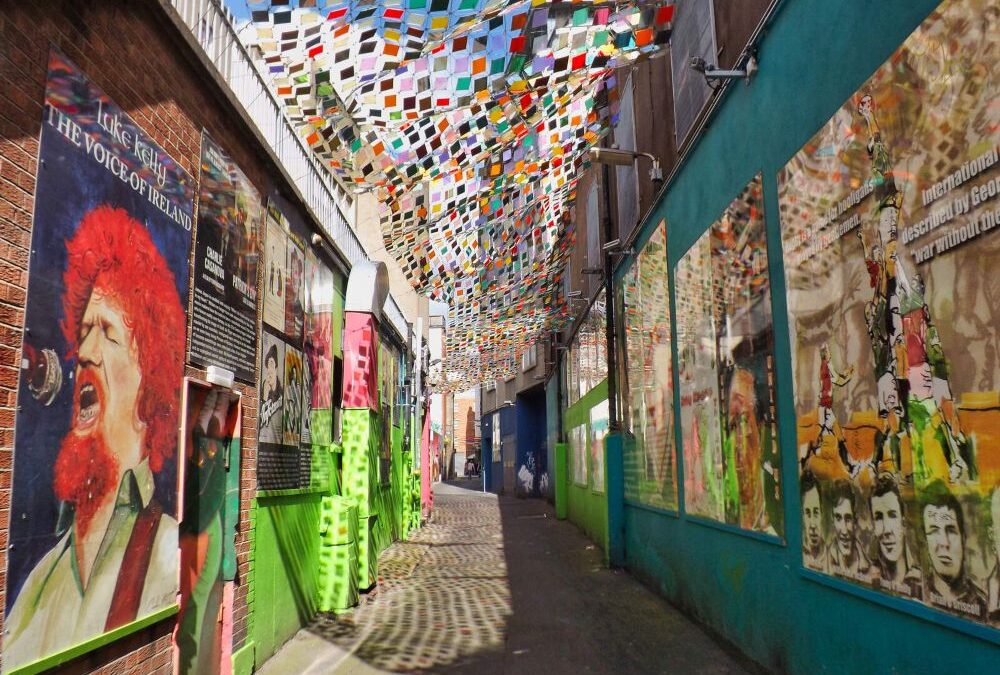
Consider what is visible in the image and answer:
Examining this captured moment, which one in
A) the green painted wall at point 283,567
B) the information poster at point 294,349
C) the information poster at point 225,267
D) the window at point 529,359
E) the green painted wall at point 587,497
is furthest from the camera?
the window at point 529,359

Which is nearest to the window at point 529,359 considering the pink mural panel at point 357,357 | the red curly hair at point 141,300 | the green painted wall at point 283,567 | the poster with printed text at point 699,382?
the pink mural panel at point 357,357

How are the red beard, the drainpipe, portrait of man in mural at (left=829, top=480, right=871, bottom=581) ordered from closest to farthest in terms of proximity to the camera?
the red beard → portrait of man in mural at (left=829, top=480, right=871, bottom=581) → the drainpipe

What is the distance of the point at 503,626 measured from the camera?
25.4 feet

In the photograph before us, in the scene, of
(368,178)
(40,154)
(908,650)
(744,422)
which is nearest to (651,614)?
(744,422)

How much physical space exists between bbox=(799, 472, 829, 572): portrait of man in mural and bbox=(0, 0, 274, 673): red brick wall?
12.7 ft

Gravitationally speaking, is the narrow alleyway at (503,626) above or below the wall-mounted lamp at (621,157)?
below

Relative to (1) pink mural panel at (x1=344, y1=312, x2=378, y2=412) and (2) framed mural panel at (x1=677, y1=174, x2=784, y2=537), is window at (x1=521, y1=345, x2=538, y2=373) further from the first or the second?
(2) framed mural panel at (x1=677, y1=174, x2=784, y2=537)

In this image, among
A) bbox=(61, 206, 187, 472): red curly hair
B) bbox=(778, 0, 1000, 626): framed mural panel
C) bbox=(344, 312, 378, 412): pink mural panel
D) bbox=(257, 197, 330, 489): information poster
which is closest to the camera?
bbox=(778, 0, 1000, 626): framed mural panel

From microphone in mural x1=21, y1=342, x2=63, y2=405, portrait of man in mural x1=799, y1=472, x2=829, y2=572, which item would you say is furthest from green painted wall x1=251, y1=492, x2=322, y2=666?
portrait of man in mural x1=799, y1=472, x2=829, y2=572

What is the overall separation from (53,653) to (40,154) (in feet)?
6.62

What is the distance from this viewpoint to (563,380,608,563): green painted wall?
45.6 feet

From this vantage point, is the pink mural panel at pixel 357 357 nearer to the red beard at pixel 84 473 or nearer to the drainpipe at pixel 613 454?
the drainpipe at pixel 613 454

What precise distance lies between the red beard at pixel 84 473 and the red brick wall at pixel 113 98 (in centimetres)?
38

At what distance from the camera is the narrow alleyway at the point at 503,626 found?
6258 mm
